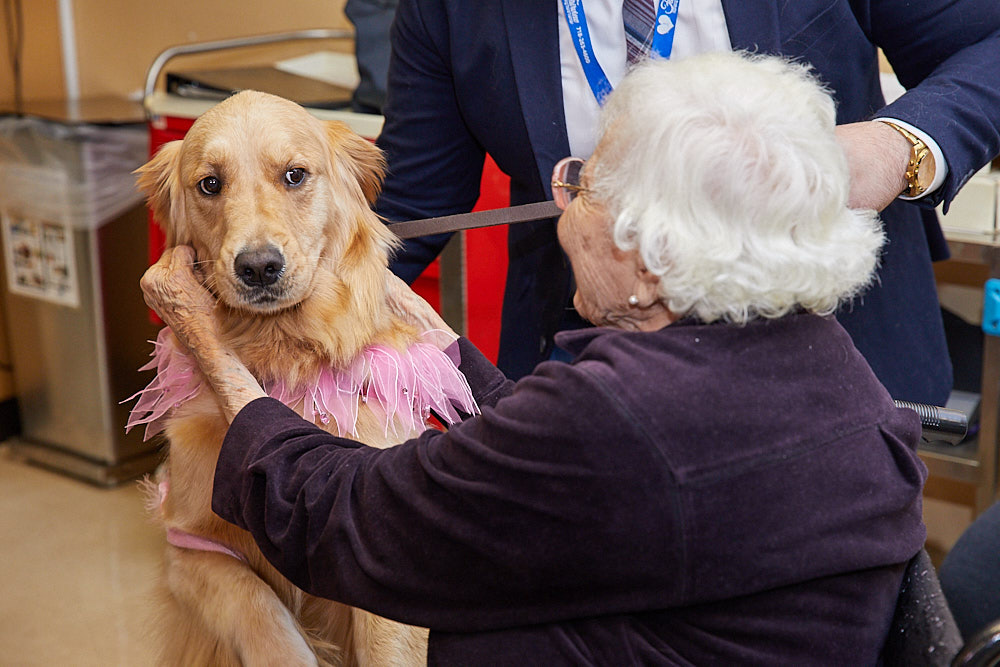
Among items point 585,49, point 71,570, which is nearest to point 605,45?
point 585,49

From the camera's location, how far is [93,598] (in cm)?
262

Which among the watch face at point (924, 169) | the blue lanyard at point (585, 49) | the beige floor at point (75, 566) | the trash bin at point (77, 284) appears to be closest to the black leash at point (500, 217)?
the blue lanyard at point (585, 49)

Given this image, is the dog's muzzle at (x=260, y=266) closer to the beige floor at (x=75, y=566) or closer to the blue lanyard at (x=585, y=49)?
the blue lanyard at (x=585, y=49)

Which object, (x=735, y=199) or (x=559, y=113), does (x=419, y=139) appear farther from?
(x=735, y=199)

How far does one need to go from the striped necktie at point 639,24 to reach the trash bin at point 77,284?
2020 mm

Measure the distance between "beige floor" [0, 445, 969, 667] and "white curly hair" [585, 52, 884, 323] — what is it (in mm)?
1580

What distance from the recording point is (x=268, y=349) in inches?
49.4

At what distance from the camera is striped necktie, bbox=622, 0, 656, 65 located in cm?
134

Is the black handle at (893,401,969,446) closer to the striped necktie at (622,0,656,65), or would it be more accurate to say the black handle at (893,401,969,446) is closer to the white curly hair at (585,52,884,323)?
the white curly hair at (585,52,884,323)

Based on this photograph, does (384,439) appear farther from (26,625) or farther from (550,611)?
(26,625)

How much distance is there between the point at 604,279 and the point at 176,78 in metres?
2.12

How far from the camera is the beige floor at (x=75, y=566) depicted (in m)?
2.41

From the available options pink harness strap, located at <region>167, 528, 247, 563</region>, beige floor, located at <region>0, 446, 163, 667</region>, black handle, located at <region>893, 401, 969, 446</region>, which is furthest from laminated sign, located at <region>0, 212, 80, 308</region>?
black handle, located at <region>893, 401, 969, 446</region>

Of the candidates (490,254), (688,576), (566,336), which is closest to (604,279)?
(566,336)
